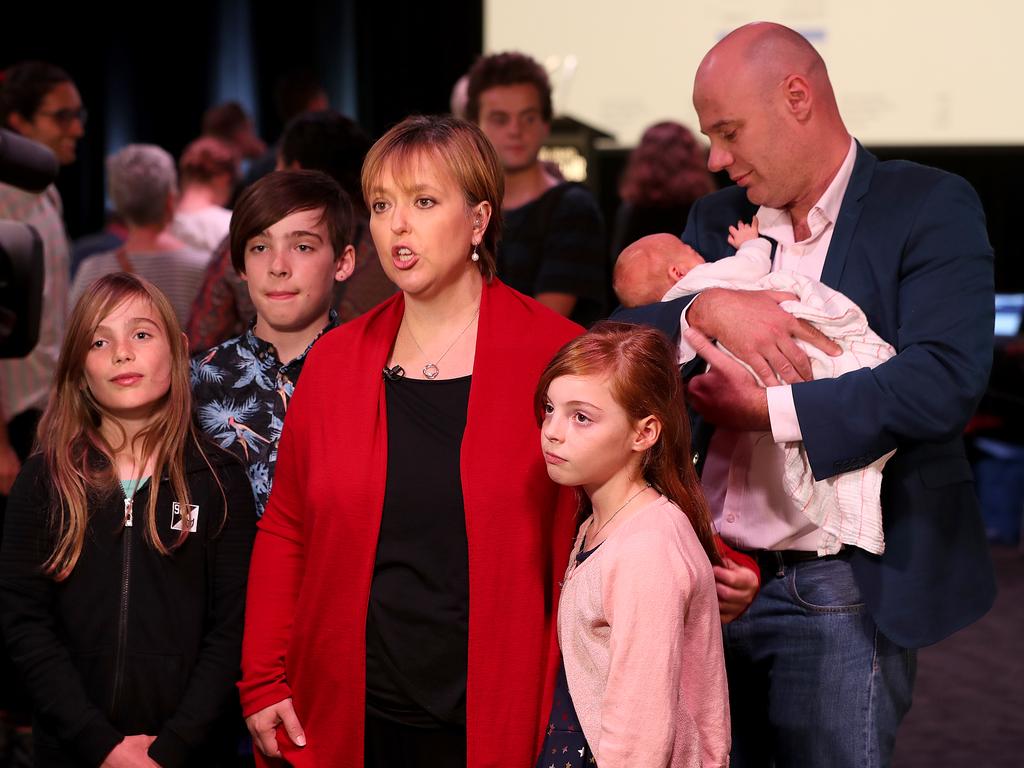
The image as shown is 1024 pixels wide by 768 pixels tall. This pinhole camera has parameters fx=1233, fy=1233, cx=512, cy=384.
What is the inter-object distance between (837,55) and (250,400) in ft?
15.9

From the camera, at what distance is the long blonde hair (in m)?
2.05

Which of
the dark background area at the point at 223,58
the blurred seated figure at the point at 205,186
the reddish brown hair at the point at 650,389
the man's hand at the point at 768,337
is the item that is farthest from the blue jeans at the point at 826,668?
the dark background area at the point at 223,58

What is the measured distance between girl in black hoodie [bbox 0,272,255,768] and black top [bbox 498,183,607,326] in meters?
1.21

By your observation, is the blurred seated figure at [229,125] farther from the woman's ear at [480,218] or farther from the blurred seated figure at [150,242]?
the woman's ear at [480,218]

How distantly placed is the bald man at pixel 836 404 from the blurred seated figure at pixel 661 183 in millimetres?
2192

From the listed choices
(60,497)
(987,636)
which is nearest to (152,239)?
(60,497)

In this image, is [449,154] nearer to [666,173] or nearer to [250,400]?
[250,400]

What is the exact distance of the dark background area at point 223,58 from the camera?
25.0ft

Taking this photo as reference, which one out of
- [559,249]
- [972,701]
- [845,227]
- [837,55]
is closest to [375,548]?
[845,227]

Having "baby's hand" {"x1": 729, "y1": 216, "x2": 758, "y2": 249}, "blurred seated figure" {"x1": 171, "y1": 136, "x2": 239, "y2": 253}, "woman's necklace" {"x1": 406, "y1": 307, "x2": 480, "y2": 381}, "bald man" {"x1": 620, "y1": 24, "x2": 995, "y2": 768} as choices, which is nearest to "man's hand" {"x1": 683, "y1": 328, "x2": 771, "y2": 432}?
"bald man" {"x1": 620, "y1": 24, "x2": 995, "y2": 768}

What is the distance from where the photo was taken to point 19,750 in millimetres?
2865

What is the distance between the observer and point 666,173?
167 inches

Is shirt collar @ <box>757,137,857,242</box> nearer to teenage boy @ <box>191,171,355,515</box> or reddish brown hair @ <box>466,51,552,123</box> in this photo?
teenage boy @ <box>191,171,355,515</box>

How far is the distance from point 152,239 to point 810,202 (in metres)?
2.64
